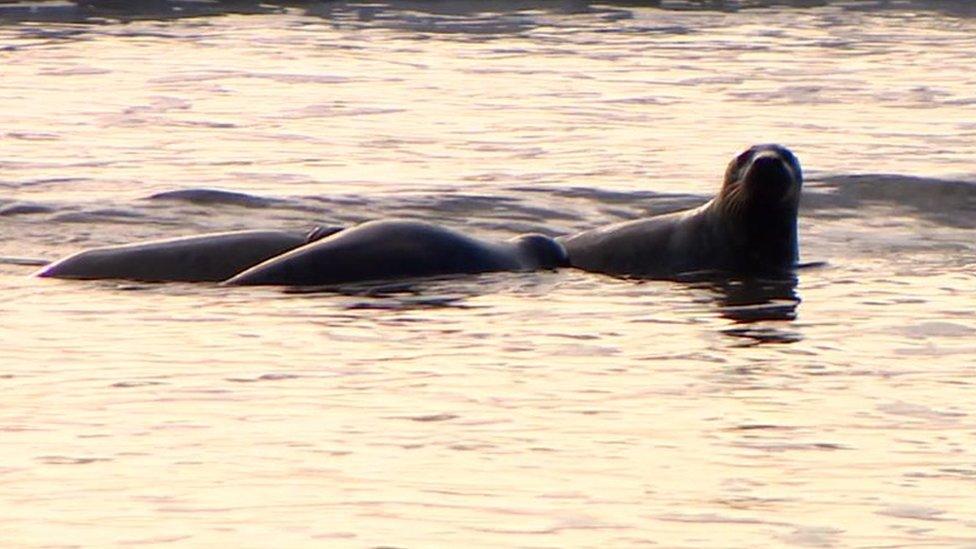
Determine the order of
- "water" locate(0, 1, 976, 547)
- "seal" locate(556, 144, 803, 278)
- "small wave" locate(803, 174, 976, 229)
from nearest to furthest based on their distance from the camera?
"water" locate(0, 1, 976, 547)
"seal" locate(556, 144, 803, 278)
"small wave" locate(803, 174, 976, 229)

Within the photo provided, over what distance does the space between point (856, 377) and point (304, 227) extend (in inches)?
169

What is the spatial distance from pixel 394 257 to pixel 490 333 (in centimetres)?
120

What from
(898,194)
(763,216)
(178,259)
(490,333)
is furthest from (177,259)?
(898,194)

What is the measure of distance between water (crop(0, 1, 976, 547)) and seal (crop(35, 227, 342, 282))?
0.65 feet

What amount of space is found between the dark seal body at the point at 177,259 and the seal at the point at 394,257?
151 mm

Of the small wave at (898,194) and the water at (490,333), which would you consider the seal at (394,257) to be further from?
the small wave at (898,194)

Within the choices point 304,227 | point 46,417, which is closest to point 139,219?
point 304,227

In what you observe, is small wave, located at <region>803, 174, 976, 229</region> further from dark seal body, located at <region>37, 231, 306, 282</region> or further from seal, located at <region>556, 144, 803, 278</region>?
dark seal body, located at <region>37, 231, 306, 282</region>

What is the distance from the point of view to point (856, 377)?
658 centimetres

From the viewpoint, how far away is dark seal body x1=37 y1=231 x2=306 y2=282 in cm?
849

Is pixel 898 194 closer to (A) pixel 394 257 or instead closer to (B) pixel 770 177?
(B) pixel 770 177

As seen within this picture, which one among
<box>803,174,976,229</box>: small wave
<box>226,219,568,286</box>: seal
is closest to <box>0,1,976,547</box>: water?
<box>803,174,976,229</box>: small wave

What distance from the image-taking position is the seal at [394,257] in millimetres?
8297

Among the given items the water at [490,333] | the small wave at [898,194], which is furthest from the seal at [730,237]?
the small wave at [898,194]
